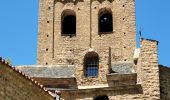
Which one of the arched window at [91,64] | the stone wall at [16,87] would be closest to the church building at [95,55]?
the arched window at [91,64]

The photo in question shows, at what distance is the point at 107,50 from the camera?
26750mm

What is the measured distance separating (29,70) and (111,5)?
9.76m

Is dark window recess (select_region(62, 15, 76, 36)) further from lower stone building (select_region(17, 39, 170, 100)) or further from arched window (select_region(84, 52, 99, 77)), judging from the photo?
lower stone building (select_region(17, 39, 170, 100))

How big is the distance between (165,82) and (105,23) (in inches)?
451

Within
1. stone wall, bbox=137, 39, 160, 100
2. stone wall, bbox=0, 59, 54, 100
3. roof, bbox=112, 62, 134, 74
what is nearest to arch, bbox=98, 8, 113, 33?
roof, bbox=112, 62, 134, 74

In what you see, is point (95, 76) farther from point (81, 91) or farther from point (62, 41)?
point (62, 41)

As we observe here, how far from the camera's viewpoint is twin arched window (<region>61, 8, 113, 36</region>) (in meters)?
35.2

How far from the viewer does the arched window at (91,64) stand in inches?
1059

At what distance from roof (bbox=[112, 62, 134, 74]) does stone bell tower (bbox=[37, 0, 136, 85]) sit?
408 centimetres

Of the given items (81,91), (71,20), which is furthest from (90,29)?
(81,91)

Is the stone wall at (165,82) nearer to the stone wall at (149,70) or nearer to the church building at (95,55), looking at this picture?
the church building at (95,55)

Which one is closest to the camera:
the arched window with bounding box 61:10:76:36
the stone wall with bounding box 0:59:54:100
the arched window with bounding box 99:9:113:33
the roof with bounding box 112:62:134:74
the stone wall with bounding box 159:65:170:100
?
the stone wall with bounding box 0:59:54:100

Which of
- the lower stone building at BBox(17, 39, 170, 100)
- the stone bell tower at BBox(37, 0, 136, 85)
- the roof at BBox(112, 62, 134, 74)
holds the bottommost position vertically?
the lower stone building at BBox(17, 39, 170, 100)

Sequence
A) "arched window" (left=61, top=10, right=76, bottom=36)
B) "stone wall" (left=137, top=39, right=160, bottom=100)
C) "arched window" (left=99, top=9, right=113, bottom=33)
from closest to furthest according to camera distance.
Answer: "stone wall" (left=137, top=39, right=160, bottom=100) < "arched window" (left=99, top=9, right=113, bottom=33) < "arched window" (left=61, top=10, right=76, bottom=36)
